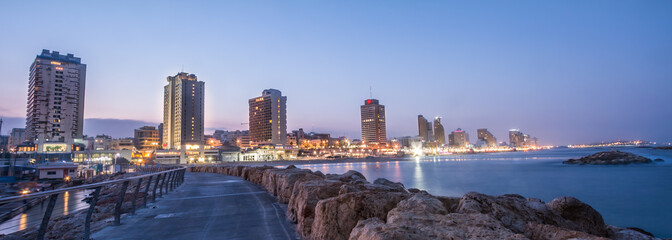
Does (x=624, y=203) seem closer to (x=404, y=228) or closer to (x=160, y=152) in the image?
(x=404, y=228)

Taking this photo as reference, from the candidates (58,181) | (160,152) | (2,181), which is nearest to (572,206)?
(58,181)

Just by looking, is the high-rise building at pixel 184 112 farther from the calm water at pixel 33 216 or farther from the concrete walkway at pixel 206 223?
the concrete walkway at pixel 206 223

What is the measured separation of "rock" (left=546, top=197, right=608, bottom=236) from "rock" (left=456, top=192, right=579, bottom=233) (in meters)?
0.59

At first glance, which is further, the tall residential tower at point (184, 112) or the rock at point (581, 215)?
the tall residential tower at point (184, 112)

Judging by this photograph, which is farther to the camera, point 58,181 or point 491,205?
point 58,181

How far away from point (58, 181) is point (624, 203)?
73.7m

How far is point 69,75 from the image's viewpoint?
5157 inches

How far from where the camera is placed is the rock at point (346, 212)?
5.27 meters

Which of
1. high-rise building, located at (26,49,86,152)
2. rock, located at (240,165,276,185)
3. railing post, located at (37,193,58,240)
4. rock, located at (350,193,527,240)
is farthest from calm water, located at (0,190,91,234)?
high-rise building, located at (26,49,86,152)

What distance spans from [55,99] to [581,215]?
167 meters

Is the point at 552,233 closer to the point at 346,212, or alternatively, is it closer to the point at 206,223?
the point at 346,212

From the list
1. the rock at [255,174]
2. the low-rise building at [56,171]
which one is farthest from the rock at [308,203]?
the low-rise building at [56,171]

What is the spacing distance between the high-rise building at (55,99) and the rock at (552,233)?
5915 inches

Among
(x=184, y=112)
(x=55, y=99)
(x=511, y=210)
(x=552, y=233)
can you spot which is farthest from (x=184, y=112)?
(x=552, y=233)
